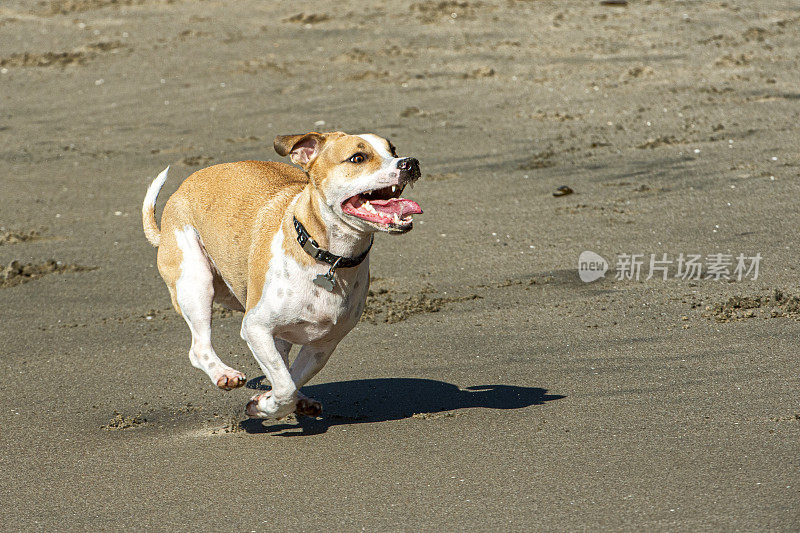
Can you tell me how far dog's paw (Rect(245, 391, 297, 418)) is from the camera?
5137 millimetres

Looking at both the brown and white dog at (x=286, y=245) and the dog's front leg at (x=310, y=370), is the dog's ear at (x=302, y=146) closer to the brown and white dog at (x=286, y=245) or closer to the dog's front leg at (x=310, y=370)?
the brown and white dog at (x=286, y=245)

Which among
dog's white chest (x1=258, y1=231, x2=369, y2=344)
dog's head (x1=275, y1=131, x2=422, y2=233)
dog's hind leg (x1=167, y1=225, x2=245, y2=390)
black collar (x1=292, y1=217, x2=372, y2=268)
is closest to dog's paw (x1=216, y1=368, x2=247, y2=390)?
dog's hind leg (x1=167, y1=225, x2=245, y2=390)

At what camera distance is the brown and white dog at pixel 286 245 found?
471 cm

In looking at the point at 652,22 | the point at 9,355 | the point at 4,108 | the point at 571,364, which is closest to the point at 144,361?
the point at 9,355

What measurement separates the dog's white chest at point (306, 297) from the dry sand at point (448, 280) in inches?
25.2

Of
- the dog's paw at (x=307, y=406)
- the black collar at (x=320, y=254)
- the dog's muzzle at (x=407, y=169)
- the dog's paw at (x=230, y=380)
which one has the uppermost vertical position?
the dog's muzzle at (x=407, y=169)

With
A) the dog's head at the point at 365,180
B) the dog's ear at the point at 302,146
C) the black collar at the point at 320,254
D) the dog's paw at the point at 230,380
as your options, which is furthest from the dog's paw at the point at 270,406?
the dog's ear at the point at 302,146

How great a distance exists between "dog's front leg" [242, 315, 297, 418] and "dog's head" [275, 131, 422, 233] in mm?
771

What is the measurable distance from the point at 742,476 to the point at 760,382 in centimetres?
119

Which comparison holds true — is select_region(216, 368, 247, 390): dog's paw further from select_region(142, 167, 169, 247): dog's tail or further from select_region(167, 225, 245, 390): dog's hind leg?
select_region(142, 167, 169, 247): dog's tail

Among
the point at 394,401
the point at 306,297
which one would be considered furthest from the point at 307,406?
the point at 306,297

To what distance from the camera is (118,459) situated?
510 cm

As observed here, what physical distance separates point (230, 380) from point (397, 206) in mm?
1400

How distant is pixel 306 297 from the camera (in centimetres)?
493
